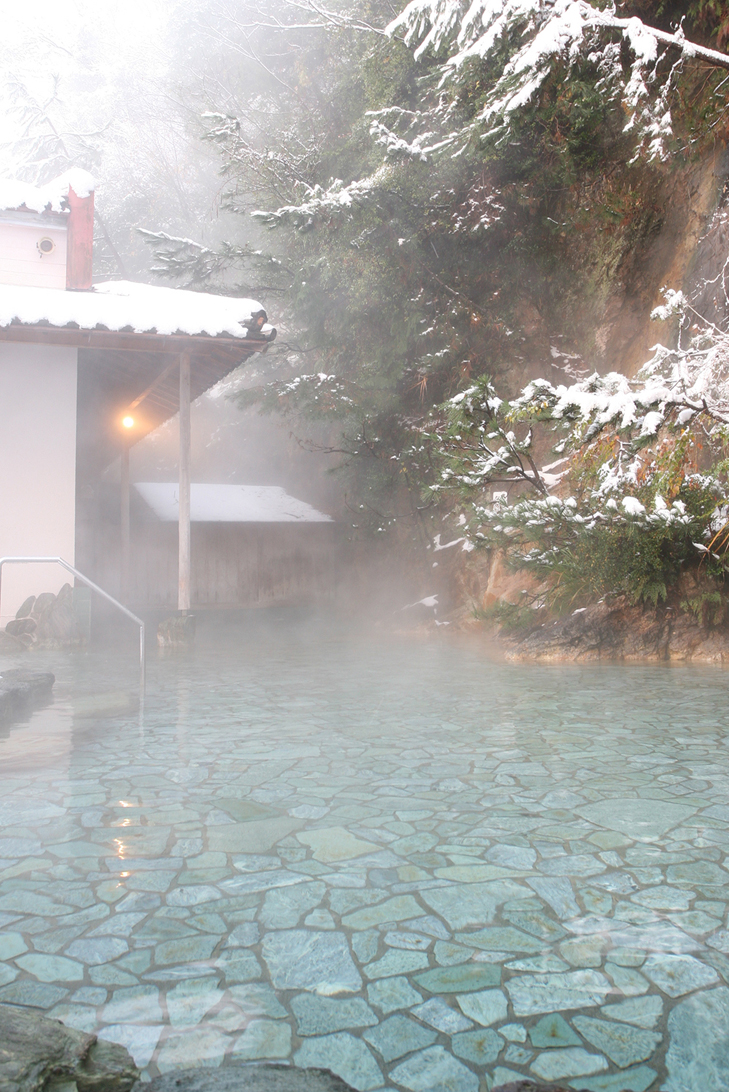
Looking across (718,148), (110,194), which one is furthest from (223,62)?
(718,148)

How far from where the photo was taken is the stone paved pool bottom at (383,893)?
1994 mm

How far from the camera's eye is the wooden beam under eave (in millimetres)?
8398

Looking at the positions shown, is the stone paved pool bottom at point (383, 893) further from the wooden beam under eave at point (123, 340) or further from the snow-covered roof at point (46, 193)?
the snow-covered roof at point (46, 193)

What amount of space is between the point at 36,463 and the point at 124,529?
542cm

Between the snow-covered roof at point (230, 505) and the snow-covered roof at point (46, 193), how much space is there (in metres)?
7.45

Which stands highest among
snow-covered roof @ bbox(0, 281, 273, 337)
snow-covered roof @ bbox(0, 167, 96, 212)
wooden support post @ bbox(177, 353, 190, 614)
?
snow-covered roof @ bbox(0, 167, 96, 212)

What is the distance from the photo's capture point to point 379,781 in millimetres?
4238

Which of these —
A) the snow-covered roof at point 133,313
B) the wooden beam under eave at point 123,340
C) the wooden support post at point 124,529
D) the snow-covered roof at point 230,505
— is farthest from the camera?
the snow-covered roof at point 230,505

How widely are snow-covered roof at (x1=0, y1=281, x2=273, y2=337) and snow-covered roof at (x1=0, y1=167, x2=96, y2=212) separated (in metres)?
2.03

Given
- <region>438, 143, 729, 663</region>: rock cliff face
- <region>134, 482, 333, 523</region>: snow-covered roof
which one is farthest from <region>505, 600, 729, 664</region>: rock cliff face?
<region>134, 482, 333, 523</region>: snow-covered roof

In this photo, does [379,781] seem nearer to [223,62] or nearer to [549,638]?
[549,638]

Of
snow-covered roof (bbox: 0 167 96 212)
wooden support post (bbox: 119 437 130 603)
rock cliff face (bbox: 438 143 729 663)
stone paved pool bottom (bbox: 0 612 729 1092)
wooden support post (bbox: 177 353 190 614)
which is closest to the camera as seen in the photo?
stone paved pool bottom (bbox: 0 612 729 1092)

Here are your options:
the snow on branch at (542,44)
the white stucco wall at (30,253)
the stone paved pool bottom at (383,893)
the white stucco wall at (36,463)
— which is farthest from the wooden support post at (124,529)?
the stone paved pool bottom at (383,893)

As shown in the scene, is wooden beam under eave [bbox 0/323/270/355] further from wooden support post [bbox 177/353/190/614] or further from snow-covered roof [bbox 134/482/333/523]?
snow-covered roof [bbox 134/482/333/523]
